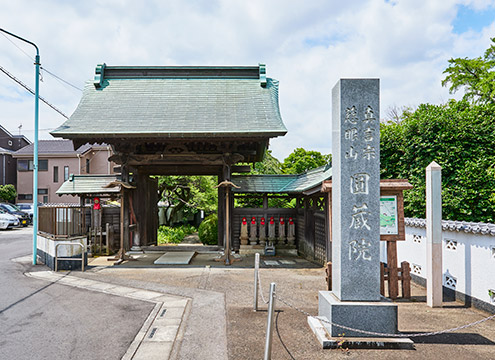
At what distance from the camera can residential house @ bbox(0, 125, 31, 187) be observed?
1427 inches

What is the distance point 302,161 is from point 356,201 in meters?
24.0

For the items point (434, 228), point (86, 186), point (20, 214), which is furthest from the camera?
point (20, 214)

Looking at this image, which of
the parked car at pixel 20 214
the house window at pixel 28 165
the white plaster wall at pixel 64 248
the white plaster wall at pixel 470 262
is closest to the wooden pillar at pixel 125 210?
the white plaster wall at pixel 64 248

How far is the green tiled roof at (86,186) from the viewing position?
13961 mm

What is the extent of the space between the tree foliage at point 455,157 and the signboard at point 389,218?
4886 mm

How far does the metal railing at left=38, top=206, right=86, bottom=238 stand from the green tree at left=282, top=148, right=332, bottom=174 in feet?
65.7

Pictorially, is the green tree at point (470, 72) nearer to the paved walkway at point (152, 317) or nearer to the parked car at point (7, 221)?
the paved walkway at point (152, 317)

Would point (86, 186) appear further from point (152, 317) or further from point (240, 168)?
point (152, 317)

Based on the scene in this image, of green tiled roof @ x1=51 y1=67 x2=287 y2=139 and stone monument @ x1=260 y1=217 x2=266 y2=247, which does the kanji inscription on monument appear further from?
stone monument @ x1=260 y1=217 x2=266 y2=247

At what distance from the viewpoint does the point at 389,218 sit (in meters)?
7.38

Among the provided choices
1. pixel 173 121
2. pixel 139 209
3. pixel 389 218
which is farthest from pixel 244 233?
pixel 389 218

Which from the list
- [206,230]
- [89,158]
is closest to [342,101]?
[206,230]

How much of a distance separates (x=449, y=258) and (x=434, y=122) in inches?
228

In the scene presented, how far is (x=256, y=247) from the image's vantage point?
13.8 metres
